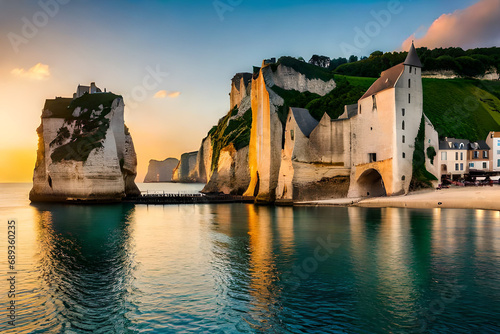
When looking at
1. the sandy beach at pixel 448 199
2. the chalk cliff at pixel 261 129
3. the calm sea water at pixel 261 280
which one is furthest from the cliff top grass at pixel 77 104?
the sandy beach at pixel 448 199

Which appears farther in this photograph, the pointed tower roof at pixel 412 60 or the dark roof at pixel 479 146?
the dark roof at pixel 479 146

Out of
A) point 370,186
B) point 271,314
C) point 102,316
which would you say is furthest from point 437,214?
point 102,316

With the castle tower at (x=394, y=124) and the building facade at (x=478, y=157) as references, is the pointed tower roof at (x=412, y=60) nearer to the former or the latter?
the castle tower at (x=394, y=124)

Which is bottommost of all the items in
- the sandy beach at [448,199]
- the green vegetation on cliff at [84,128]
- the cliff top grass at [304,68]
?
the sandy beach at [448,199]

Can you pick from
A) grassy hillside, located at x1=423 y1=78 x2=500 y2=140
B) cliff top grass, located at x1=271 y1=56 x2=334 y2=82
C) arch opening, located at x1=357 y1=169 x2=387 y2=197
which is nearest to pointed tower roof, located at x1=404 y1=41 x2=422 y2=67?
arch opening, located at x1=357 y1=169 x2=387 y2=197

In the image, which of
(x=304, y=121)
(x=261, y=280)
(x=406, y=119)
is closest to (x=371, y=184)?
(x=406, y=119)

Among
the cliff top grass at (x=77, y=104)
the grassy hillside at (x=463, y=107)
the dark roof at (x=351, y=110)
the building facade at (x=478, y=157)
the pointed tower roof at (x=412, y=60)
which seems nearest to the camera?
the pointed tower roof at (x=412, y=60)

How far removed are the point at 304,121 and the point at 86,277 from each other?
4912cm

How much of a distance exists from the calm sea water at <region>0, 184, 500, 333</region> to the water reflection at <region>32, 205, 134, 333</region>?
0.20 feet

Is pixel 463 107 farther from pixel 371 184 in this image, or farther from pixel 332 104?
pixel 371 184

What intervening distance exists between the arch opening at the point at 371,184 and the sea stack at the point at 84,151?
4096 centimetres

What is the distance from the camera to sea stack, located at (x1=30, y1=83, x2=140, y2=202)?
65.9 m

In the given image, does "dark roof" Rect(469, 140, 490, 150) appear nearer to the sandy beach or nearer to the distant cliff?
the sandy beach

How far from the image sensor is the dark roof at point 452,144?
58.4 m
